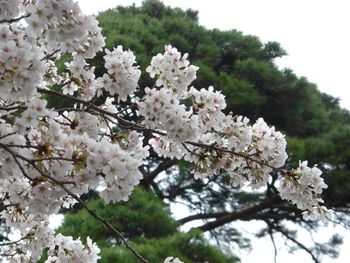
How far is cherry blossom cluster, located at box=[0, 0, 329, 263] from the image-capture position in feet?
6.29

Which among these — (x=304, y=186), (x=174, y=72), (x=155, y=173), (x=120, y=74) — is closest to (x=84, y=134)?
(x=120, y=74)

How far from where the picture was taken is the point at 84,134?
1922 mm

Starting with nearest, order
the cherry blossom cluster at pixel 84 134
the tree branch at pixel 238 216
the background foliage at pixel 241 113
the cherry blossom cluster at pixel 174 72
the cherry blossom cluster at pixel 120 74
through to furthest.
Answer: the cherry blossom cluster at pixel 84 134 → the cherry blossom cluster at pixel 120 74 → the cherry blossom cluster at pixel 174 72 → the background foliage at pixel 241 113 → the tree branch at pixel 238 216

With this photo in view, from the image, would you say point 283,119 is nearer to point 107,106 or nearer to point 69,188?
point 107,106

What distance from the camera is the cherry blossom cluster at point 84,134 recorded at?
1.92 metres

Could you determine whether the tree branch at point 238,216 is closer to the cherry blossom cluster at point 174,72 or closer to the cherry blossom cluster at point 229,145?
the cherry blossom cluster at point 229,145

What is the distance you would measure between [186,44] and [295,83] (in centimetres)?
127

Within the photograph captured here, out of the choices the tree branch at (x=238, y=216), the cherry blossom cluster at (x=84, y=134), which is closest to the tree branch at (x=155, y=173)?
the tree branch at (x=238, y=216)

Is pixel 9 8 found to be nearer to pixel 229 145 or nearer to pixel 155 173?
pixel 229 145

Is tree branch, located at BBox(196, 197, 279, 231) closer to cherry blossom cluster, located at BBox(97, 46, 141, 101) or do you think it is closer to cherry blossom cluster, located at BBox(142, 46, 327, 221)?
cherry blossom cluster, located at BBox(142, 46, 327, 221)

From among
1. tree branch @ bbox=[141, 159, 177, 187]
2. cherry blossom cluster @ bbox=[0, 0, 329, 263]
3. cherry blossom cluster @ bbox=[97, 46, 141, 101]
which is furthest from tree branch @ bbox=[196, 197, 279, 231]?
cherry blossom cluster @ bbox=[97, 46, 141, 101]

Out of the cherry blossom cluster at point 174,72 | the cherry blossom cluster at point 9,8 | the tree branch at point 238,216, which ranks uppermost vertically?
the tree branch at point 238,216

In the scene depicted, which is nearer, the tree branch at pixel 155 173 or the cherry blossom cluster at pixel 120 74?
the cherry blossom cluster at pixel 120 74

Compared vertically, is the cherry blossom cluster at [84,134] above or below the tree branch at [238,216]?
below
